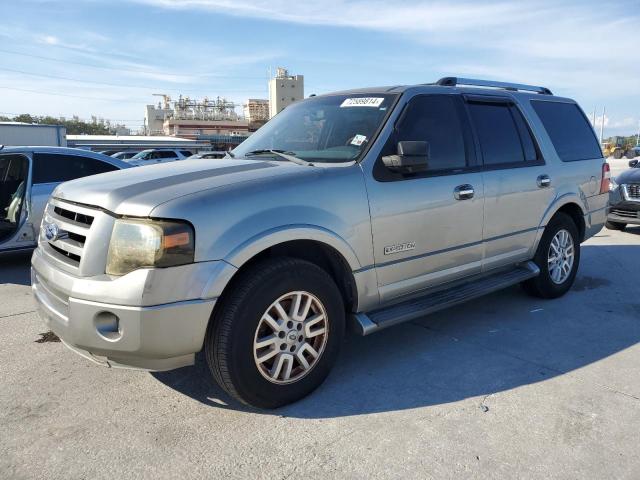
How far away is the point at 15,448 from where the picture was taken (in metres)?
2.65

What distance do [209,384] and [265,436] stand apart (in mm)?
764

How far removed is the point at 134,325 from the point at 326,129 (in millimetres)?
2089

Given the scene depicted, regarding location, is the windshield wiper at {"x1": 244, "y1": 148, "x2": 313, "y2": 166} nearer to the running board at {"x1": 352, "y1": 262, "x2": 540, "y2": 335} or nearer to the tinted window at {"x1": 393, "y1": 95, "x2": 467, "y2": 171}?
the tinted window at {"x1": 393, "y1": 95, "x2": 467, "y2": 171}

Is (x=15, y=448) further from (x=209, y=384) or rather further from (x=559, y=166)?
(x=559, y=166)

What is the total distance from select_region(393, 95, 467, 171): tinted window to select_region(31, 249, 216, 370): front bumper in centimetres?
188

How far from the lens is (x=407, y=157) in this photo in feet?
11.1

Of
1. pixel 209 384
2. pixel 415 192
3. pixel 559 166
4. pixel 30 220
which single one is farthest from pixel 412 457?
pixel 30 220

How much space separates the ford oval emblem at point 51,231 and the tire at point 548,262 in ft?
13.3

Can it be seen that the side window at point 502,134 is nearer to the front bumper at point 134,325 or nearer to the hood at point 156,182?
the hood at point 156,182

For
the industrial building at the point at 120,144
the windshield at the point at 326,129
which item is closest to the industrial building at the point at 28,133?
the industrial building at the point at 120,144

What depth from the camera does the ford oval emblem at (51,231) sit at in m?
3.13

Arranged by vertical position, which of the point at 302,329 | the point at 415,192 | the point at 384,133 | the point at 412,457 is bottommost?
the point at 412,457

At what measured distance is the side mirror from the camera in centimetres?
336

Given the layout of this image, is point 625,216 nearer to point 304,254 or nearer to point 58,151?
point 304,254
